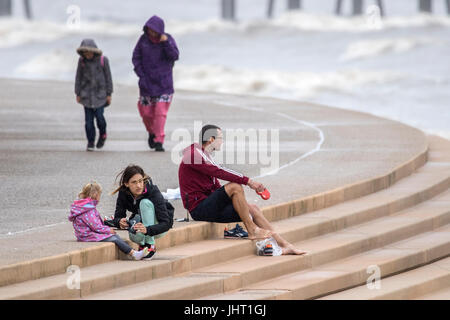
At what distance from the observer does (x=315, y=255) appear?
10.1 meters

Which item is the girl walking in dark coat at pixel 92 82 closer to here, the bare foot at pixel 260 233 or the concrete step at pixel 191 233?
the concrete step at pixel 191 233

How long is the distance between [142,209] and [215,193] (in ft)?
3.13

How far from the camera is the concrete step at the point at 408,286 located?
938 centimetres

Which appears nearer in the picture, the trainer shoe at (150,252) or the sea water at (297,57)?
the trainer shoe at (150,252)

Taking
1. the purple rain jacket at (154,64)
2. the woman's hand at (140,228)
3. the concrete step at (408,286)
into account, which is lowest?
the concrete step at (408,286)

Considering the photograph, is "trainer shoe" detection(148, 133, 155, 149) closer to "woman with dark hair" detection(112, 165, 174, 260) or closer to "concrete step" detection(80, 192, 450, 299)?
"concrete step" detection(80, 192, 450, 299)

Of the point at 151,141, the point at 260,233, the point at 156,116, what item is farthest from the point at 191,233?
the point at 151,141

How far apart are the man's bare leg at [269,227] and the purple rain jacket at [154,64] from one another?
5.46m

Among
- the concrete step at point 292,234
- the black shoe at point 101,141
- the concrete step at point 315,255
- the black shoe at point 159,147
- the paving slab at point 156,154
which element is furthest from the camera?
the black shoe at point 101,141

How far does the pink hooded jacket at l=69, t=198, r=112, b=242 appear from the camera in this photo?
9.23 meters

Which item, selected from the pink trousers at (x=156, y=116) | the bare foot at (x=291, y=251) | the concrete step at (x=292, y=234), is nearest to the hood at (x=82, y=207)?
the concrete step at (x=292, y=234)

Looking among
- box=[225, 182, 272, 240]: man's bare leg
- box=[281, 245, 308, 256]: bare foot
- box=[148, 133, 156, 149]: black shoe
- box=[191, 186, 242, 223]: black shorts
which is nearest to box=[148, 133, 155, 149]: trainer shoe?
box=[148, 133, 156, 149]: black shoe

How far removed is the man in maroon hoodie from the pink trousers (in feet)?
16.2

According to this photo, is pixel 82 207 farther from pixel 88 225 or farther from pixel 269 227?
pixel 269 227
